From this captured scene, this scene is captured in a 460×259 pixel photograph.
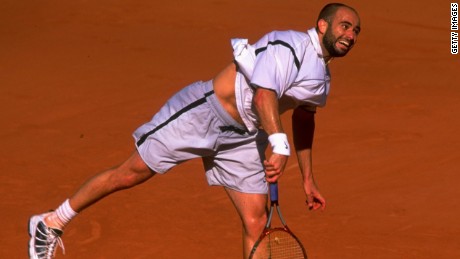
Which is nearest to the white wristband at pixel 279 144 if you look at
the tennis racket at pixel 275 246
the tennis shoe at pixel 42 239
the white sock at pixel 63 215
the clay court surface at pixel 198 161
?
the tennis racket at pixel 275 246

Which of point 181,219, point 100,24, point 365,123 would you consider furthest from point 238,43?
point 100,24

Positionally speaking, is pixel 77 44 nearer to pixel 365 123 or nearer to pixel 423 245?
pixel 365 123

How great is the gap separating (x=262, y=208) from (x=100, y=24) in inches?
322

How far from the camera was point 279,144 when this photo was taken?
235 inches

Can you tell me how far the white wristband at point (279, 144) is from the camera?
5941 millimetres

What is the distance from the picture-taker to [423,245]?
809cm

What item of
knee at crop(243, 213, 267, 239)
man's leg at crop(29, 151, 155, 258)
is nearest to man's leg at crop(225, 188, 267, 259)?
knee at crop(243, 213, 267, 239)

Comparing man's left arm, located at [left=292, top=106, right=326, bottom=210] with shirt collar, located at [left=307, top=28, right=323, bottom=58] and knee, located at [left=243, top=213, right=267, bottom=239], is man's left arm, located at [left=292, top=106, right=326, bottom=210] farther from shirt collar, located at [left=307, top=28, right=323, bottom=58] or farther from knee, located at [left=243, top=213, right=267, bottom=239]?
shirt collar, located at [left=307, top=28, right=323, bottom=58]

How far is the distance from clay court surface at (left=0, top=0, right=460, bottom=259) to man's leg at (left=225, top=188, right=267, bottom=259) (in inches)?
43.3

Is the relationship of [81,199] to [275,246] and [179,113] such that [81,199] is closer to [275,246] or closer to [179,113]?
[179,113]

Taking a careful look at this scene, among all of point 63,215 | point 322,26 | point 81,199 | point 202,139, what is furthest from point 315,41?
point 63,215

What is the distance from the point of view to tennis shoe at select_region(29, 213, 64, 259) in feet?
23.0

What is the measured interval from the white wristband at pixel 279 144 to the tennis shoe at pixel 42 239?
5.71 ft

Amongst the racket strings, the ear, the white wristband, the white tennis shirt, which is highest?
the ear
